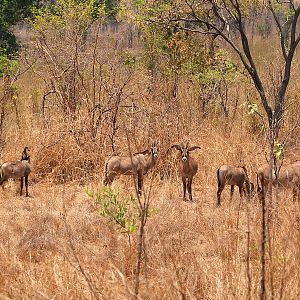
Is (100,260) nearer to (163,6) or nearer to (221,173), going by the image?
(221,173)

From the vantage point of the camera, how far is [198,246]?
17.8ft

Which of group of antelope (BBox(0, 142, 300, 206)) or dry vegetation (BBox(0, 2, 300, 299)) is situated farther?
group of antelope (BBox(0, 142, 300, 206))

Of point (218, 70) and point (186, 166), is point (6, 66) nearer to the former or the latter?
point (218, 70)

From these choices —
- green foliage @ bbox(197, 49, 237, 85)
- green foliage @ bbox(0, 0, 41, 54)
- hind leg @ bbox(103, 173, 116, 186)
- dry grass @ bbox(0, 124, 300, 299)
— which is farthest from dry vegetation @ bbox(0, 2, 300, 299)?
green foliage @ bbox(0, 0, 41, 54)

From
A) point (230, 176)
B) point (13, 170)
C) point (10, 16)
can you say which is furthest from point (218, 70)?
point (10, 16)

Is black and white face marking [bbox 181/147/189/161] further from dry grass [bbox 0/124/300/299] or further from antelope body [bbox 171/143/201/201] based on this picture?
dry grass [bbox 0/124/300/299]

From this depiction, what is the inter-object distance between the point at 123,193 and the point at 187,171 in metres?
1.04

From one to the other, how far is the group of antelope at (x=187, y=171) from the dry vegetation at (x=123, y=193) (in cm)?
25

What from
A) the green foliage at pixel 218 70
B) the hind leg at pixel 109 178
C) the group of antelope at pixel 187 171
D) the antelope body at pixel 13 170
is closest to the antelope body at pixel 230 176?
the group of antelope at pixel 187 171

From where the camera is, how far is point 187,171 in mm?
8102

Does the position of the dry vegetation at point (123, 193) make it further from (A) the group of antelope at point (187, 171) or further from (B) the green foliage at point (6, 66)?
(B) the green foliage at point (6, 66)

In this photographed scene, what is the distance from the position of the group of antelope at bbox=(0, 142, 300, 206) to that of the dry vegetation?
9.8 inches

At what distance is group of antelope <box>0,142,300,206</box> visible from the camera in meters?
7.31

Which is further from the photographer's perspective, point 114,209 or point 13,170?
point 13,170
